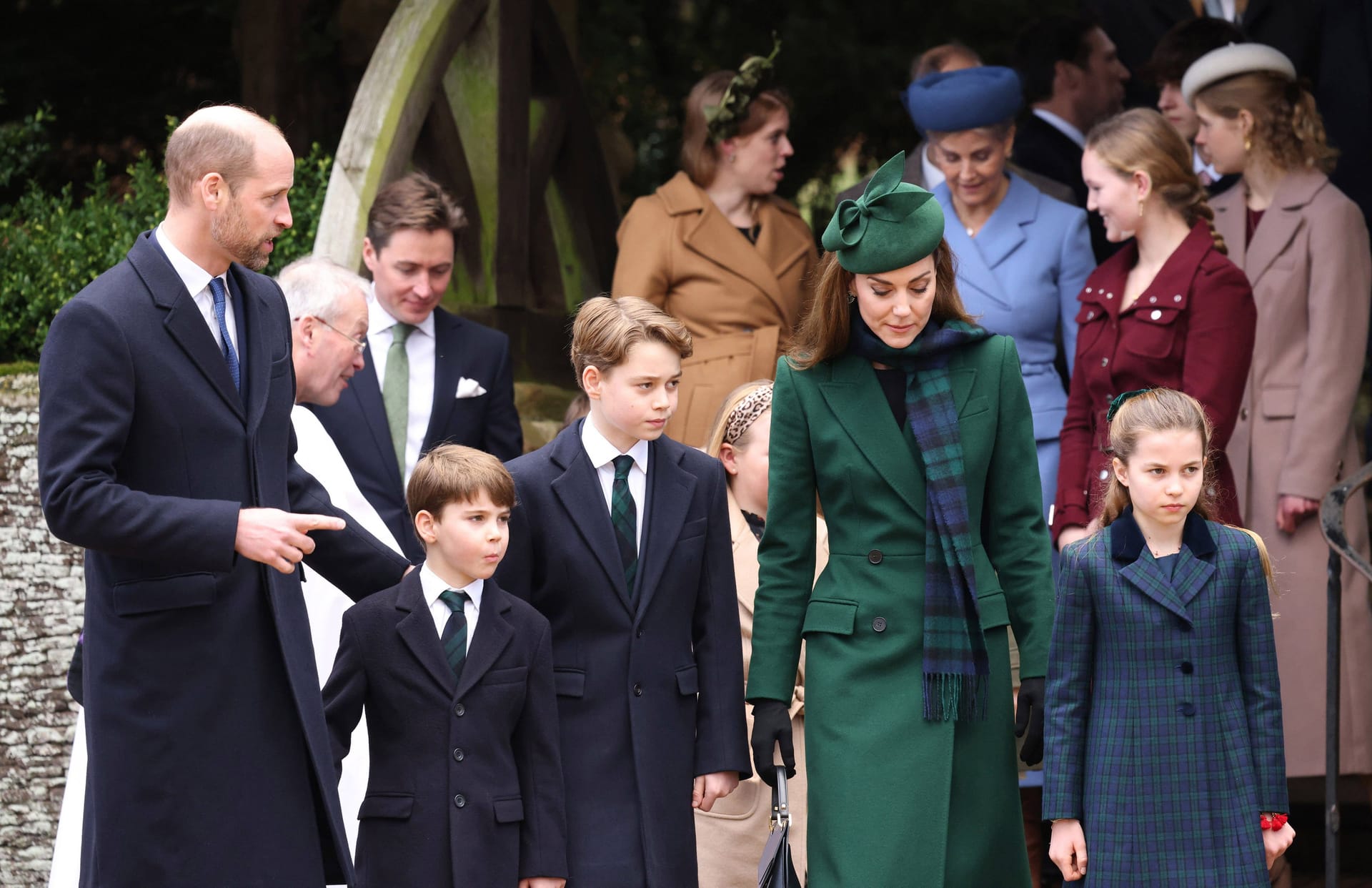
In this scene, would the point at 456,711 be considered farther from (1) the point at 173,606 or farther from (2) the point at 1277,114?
(2) the point at 1277,114

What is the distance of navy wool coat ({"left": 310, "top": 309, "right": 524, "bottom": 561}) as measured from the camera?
5246 millimetres

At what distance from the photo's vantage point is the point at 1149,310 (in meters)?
5.17

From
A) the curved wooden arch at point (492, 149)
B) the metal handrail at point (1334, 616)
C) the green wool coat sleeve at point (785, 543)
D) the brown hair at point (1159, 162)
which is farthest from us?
the curved wooden arch at point (492, 149)

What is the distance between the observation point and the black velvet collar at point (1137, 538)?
12.3 feet

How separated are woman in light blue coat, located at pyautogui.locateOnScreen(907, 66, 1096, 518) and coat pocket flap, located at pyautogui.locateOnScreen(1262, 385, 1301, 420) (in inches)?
24.6

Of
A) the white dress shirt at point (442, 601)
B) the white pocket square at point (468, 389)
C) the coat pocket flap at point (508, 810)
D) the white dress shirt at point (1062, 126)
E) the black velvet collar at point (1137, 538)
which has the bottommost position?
the coat pocket flap at point (508, 810)

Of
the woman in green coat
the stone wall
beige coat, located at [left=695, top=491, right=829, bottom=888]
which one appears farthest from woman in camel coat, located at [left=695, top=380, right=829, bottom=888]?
the stone wall

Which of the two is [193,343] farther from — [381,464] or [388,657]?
[381,464]

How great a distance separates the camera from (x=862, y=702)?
12.4 feet

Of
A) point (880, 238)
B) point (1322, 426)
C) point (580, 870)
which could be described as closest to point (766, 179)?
point (1322, 426)

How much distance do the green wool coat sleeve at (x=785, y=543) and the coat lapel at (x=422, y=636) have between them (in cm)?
67

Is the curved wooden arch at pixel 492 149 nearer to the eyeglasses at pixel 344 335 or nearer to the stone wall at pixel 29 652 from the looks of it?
the eyeglasses at pixel 344 335

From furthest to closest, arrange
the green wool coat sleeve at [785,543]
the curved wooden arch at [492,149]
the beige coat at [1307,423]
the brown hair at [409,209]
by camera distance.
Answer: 1. the curved wooden arch at [492,149]
2. the beige coat at [1307,423]
3. the brown hair at [409,209]
4. the green wool coat sleeve at [785,543]

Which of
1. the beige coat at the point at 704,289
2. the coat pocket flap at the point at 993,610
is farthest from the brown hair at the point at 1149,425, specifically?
the beige coat at the point at 704,289
